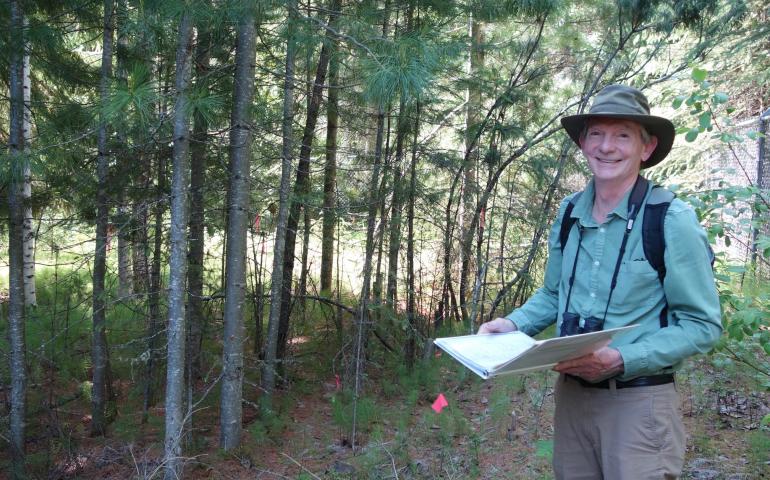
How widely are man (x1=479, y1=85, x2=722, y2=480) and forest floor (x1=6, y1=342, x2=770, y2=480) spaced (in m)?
2.44

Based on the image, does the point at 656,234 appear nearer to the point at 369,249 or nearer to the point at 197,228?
the point at 369,249

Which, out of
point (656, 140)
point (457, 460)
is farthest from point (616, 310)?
point (457, 460)

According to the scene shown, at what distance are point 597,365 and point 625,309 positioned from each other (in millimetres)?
224

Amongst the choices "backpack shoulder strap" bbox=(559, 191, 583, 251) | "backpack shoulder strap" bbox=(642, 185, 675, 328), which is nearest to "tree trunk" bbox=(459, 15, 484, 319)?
"backpack shoulder strap" bbox=(559, 191, 583, 251)

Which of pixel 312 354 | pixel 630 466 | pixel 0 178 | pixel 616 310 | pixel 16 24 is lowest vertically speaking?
pixel 312 354

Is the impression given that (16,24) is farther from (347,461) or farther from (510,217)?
(510,217)

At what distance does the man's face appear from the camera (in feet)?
6.79

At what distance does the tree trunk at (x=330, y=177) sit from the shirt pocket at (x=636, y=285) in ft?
14.7

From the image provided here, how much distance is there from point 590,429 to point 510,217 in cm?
654

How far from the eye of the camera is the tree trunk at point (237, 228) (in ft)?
18.0

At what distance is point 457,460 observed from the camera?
5.02 m

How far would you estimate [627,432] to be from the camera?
193 centimetres

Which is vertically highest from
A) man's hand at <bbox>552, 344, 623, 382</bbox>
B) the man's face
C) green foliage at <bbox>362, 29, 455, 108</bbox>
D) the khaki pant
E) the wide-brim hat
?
green foliage at <bbox>362, 29, 455, 108</bbox>

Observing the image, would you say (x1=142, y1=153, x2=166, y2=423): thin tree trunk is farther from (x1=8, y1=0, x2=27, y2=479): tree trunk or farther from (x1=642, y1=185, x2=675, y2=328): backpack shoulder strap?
(x1=642, y1=185, x2=675, y2=328): backpack shoulder strap
